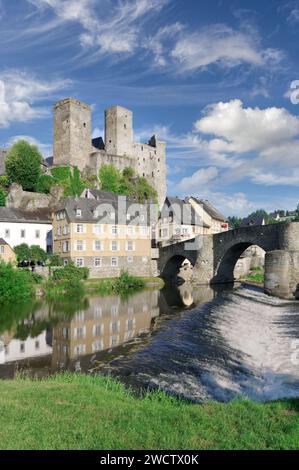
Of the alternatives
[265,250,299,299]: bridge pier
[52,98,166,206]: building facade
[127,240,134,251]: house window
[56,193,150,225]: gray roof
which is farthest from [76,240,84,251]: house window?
[52,98,166,206]: building facade

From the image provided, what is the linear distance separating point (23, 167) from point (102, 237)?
19496 millimetres

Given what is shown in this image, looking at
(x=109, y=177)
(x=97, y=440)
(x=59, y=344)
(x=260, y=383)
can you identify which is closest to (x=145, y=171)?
(x=109, y=177)

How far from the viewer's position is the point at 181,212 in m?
60.8

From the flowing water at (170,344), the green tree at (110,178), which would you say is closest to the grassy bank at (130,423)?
the flowing water at (170,344)

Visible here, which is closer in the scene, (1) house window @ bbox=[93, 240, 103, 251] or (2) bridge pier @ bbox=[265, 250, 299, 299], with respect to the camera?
(2) bridge pier @ bbox=[265, 250, 299, 299]

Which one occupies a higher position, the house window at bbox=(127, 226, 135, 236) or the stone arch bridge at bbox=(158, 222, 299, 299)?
the house window at bbox=(127, 226, 135, 236)

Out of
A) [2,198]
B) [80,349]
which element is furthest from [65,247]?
[80,349]

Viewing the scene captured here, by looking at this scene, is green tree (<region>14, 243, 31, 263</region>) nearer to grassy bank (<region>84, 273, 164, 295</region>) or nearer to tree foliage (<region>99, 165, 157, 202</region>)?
grassy bank (<region>84, 273, 164, 295</region>)

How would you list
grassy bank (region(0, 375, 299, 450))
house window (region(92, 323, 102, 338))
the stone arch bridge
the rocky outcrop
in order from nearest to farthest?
grassy bank (region(0, 375, 299, 450)) → house window (region(92, 323, 102, 338)) → the stone arch bridge → the rocky outcrop

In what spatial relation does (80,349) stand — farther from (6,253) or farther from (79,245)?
(79,245)

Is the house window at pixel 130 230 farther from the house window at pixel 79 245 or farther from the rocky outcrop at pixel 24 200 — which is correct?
the rocky outcrop at pixel 24 200

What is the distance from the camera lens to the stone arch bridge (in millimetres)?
31766

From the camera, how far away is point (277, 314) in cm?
2378
